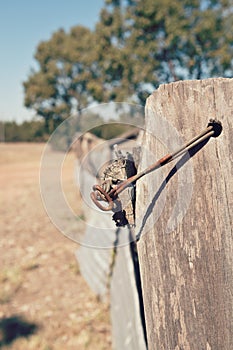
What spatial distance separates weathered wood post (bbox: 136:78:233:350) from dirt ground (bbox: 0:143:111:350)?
2.54 metres

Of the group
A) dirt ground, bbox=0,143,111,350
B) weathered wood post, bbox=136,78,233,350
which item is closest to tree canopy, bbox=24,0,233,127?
dirt ground, bbox=0,143,111,350

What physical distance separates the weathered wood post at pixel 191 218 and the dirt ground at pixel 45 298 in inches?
100

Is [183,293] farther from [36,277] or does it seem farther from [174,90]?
[36,277]

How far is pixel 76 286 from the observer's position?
184 inches

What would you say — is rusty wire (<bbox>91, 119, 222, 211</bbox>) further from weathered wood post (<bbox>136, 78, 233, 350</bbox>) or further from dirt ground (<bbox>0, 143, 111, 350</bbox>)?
dirt ground (<bbox>0, 143, 111, 350</bbox>)

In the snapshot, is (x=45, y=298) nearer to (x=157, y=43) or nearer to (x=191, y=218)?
(x=191, y=218)

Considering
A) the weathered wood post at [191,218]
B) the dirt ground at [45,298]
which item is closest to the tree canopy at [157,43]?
the dirt ground at [45,298]

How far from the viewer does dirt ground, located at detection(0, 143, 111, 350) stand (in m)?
3.49

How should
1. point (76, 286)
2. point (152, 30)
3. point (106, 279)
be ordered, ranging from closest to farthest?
point (106, 279) < point (76, 286) < point (152, 30)

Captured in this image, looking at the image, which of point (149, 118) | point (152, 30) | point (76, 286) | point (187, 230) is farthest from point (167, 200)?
point (152, 30)

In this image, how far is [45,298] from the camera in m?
4.35

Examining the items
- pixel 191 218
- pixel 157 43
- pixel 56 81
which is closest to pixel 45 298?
pixel 191 218

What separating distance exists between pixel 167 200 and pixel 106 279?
3.23 meters

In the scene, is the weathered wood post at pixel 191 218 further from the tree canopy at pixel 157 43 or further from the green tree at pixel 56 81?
the green tree at pixel 56 81
